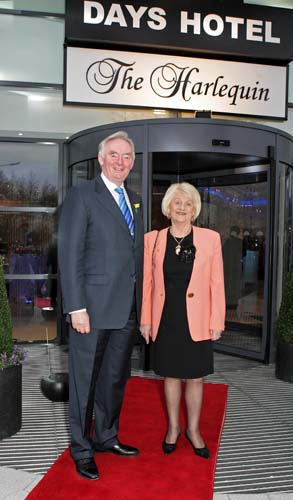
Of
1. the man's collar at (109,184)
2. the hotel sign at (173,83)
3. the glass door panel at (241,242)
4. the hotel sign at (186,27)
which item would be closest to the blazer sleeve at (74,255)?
the man's collar at (109,184)

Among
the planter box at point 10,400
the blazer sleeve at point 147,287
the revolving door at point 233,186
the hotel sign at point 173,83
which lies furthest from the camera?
the hotel sign at point 173,83

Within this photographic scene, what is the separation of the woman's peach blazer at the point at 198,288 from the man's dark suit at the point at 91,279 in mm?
237

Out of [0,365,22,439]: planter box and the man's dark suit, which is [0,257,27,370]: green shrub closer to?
[0,365,22,439]: planter box

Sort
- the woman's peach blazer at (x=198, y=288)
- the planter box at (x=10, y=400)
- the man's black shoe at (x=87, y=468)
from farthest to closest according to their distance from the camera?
the planter box at (x=10, y=400), the woman's peach blazer at (x=198, y=288), the man's black shoe at (x=87, y=468)

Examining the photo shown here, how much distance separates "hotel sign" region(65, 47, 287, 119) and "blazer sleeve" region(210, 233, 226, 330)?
3640mm

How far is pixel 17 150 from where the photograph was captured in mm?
6512

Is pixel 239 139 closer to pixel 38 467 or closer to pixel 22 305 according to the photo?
pixel 22 305

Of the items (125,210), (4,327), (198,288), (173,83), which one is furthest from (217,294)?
(173,83)

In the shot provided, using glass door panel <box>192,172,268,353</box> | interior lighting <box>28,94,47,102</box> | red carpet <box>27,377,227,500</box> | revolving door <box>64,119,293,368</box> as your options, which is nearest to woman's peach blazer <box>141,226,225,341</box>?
red carpet <box>27,377,227,500</box>

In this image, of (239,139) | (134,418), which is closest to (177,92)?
(239,139)

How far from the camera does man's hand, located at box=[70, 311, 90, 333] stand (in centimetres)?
268

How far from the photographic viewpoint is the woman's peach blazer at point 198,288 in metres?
3.05

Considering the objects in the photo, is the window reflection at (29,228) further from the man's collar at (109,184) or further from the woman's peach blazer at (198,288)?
the man's collar at (109,184)

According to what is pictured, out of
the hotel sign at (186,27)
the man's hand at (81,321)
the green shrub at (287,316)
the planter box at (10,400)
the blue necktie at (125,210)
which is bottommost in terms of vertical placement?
the planter box at (10,400)
